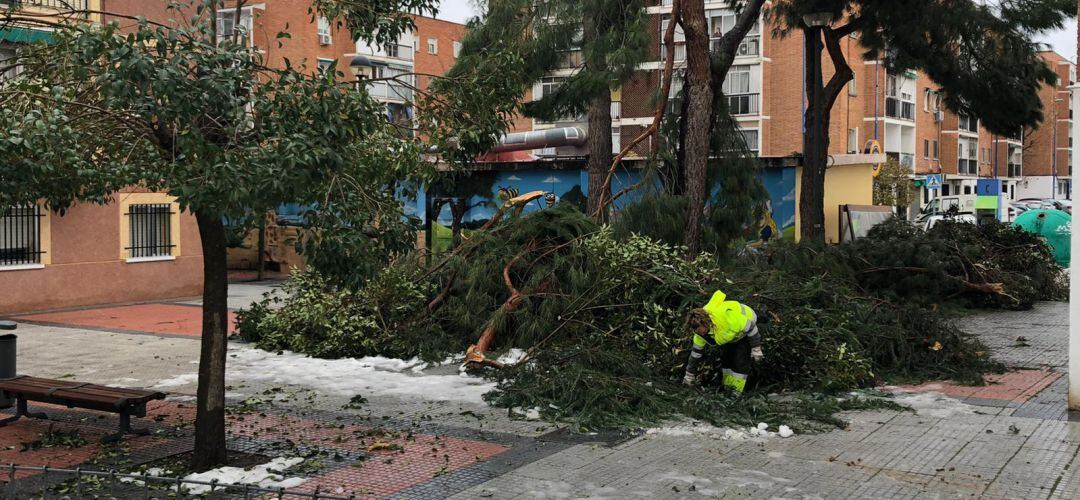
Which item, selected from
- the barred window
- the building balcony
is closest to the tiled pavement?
the barred window

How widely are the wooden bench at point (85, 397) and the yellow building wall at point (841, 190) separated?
2049cm

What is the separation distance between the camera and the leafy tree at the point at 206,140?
6355 mm

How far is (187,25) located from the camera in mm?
7293

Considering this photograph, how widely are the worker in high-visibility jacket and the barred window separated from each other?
14829mm

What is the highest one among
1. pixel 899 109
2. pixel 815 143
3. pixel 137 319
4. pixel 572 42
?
pixel 899 109

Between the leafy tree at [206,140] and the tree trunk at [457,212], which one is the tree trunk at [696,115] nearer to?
the leafy tree at [206,140]

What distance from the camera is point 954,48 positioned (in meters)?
21.5

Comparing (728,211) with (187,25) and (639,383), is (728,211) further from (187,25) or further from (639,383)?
(187,25)

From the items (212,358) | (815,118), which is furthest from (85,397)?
(815,118)

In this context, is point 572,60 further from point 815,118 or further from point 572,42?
point 815,118

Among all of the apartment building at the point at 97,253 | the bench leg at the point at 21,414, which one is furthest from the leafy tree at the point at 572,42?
the bench leg at the point at 21,414

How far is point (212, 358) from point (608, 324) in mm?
5524

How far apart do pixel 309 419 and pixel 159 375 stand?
3.39 meters

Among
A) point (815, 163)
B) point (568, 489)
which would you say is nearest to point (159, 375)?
point (568, 489)
